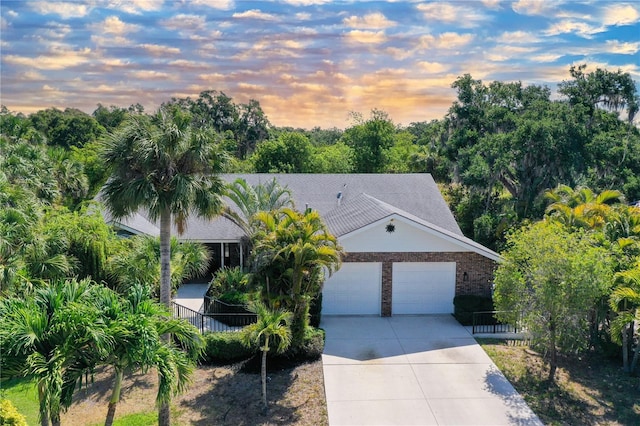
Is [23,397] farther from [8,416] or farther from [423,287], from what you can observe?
[423,287]

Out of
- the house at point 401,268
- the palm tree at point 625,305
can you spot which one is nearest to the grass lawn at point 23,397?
the house at point 401,268

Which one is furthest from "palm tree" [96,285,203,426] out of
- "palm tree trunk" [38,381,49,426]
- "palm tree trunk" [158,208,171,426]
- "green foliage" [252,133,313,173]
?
"green foliage" [252,133,313,173]

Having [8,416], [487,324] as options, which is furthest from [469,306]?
[8,416]

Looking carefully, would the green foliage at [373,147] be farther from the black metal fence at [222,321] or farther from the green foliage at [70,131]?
the green foliage at [70,131]

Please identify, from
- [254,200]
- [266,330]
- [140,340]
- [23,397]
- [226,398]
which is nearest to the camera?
[140,340]

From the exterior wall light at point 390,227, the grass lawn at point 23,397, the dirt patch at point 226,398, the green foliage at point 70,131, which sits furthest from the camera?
the green foliage at point 70,131

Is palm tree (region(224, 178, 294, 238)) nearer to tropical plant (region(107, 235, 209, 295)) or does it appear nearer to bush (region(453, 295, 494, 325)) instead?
tropical plant (region(107, 235, 209, 295))
